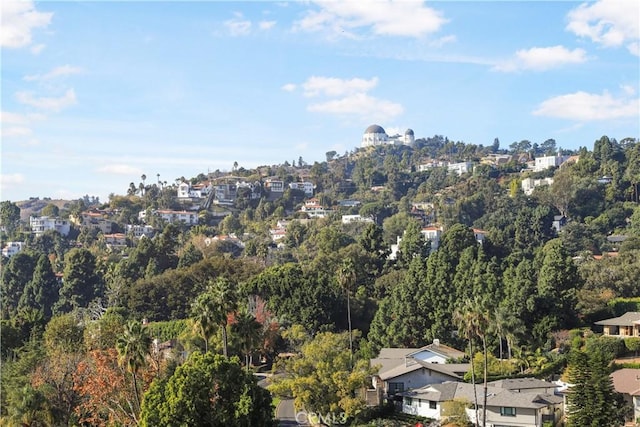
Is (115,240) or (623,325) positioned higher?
(115,240)

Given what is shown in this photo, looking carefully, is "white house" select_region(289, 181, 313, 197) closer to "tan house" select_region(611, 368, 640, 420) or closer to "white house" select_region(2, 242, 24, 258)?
"white house" select_region(2, 242, 24, 258)

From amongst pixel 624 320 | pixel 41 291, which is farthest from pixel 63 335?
pixel 41 291

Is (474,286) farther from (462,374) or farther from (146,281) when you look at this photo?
(146,281)

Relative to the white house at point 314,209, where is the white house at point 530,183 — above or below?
above

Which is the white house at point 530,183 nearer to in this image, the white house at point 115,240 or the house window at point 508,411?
the white house at point 115,240

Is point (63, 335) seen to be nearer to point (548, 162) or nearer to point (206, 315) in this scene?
point (206, 315)

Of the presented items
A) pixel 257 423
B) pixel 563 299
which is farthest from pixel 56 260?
pixel 257 423

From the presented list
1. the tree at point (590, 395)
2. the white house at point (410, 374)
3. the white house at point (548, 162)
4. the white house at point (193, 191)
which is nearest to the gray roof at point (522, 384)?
the white house at point (410, 374)
